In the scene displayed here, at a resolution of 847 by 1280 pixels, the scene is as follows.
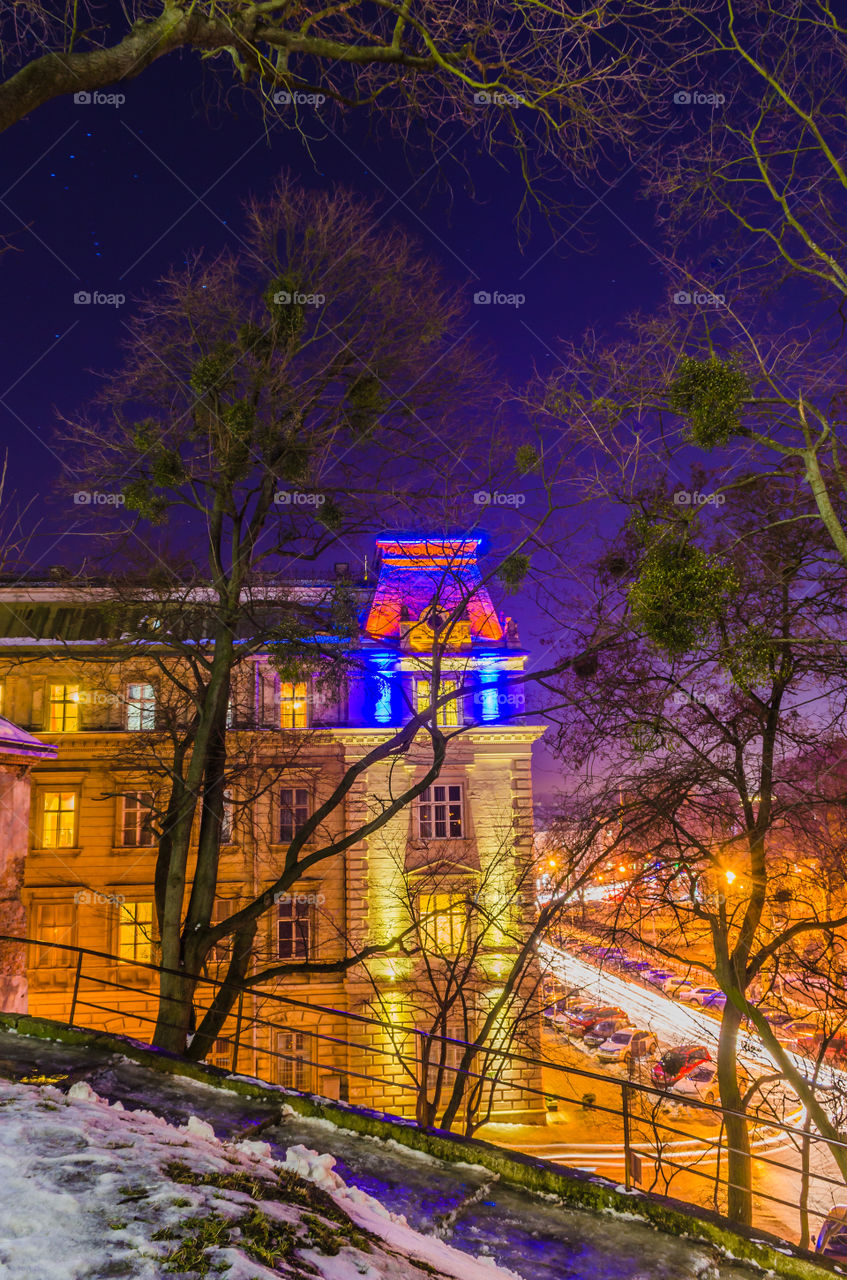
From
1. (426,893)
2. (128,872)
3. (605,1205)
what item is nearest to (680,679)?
(605,1205)

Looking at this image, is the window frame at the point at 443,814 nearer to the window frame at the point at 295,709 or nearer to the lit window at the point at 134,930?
the window frame at the point at 295,709

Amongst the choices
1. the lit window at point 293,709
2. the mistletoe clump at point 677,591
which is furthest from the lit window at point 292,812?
the mistletoe clump at point 677,591

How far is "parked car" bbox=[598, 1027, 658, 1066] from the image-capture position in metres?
31.3

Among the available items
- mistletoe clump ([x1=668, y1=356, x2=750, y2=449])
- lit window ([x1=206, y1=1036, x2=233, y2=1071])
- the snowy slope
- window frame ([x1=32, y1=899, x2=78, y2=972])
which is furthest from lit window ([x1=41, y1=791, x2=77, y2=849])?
mistletoe clump ([x1=668, y1=356, x2=750, y2=449])

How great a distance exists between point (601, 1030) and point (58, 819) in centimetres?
2511

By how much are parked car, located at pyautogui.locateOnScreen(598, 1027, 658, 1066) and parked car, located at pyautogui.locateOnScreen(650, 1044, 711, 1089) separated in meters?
0.74

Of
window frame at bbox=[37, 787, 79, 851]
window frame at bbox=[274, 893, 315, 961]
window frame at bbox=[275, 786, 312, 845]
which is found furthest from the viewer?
window frame at bbox=[275, 786, 312, 845]

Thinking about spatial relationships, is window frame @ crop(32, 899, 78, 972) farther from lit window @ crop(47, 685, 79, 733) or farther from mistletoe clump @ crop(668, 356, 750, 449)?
mistletoe clump @ crop(668, 356, 750, 449)

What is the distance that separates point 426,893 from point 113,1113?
20.0 meters

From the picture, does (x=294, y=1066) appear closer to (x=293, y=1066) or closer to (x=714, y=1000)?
(x=293, y=1066)

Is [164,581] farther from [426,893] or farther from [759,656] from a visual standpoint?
[426,893]

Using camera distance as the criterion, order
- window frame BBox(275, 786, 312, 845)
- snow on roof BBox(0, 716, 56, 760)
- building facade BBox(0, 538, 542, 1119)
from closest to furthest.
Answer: snow on roof BBox(0, 716, 56, 760), building facade BBox(0, 538, 542, 1119), window frame BBox(275, 786, 312, 845)

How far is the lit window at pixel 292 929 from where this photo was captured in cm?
2819

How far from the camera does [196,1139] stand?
5484 millimetres
